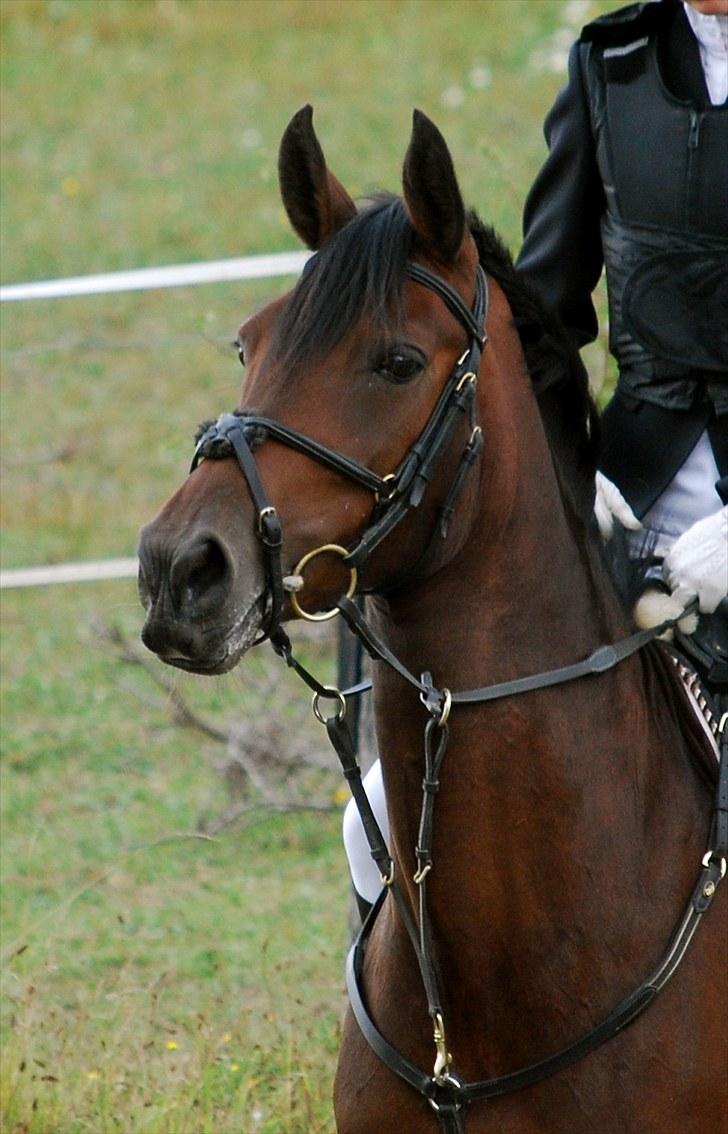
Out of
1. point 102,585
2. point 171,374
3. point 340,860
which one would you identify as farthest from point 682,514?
point 171,374

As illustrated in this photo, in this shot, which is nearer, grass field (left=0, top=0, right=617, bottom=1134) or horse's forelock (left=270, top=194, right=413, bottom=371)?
horse's forelock (left=270, top=194, right=413, bottom=371)

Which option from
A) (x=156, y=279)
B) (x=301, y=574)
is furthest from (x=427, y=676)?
(x=156, y=279)

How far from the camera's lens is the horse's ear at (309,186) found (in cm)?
293

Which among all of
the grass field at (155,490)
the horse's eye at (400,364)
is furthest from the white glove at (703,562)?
the grass field at (155,490)

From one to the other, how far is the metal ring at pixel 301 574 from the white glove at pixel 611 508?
2.23 ft

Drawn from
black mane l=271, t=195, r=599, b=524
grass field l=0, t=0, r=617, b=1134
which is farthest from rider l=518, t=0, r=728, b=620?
grass field l=0, t=0, r=617, b=1134

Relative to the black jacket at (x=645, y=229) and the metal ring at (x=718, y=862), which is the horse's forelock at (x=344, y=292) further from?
the metal ring at (x=718, y=862)

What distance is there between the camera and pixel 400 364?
2748 millimetres

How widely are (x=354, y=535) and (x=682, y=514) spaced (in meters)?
0.88

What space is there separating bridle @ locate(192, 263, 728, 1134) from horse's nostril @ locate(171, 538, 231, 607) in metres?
0.08

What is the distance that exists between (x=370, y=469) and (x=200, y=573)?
321mm

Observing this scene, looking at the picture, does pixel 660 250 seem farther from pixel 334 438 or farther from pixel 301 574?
pixel 301 574

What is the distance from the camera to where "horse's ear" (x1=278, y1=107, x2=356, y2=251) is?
9.61 ft

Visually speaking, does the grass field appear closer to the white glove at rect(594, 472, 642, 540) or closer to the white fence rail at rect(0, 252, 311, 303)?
the white fence rail at rect(0, 252, 311, 303)
